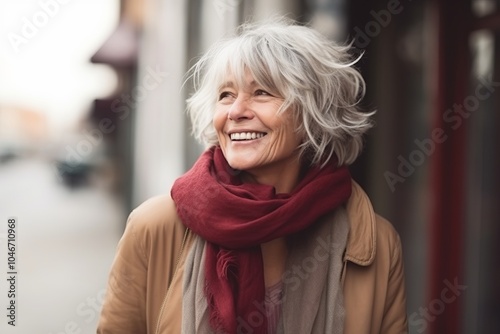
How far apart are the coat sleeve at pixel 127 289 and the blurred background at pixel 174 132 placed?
2.24m

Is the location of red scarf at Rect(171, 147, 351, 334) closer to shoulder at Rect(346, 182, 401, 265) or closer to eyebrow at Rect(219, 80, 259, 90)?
shoulder at Rect(346, 182, 401, 265)

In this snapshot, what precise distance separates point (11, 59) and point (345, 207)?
3169 mm

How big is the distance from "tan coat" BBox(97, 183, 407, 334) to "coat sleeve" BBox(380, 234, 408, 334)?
6 cm

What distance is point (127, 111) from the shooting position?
5207mm

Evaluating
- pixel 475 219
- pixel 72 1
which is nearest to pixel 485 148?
pixel 475 219

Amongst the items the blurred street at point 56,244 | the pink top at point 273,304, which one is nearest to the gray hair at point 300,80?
the pink top at point 273,304

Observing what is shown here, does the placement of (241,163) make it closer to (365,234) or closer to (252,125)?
(252,125)

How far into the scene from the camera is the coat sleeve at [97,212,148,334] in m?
1.90

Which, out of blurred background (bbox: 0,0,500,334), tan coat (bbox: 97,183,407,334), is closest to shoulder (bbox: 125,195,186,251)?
tan coat (bbox: 97,183,407,334)

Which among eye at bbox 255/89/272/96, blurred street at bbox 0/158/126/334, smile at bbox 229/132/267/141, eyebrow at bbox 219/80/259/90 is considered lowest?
blurred street at bbox 0/158/126/334

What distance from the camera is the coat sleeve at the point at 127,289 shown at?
74.7 inches

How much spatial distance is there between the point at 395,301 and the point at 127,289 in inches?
35.2

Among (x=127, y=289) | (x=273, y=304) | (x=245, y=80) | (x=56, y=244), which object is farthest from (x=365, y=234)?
(x=56, y=244)

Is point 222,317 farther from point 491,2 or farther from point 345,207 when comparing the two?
point 491,2
